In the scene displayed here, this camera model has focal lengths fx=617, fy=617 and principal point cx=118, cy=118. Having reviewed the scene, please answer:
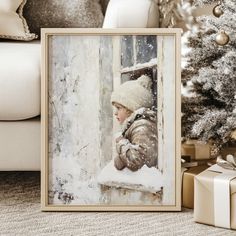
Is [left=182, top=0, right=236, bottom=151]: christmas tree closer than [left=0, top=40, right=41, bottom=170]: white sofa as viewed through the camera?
No

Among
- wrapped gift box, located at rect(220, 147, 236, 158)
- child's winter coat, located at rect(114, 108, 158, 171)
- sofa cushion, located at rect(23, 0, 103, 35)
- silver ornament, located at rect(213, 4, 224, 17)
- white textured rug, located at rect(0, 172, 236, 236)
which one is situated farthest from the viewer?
sofa cushion, located at rect(23, 0, 103, 35)

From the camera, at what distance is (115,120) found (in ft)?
5.09

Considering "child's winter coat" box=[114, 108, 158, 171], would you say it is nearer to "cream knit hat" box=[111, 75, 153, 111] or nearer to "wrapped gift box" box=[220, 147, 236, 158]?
"cream knit hat" box=[111, 75, 153, 111]

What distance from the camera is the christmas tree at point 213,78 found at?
5.33 feet

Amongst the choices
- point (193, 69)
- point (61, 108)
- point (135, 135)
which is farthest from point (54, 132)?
point (193, 69)

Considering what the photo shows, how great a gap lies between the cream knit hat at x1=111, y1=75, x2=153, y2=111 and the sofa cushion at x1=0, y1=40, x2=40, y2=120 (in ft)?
0.68

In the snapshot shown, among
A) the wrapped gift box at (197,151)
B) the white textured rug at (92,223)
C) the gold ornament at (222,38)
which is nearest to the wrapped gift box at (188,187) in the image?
the white textured rug at (92,223)

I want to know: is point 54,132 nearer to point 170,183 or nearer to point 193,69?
point 170,183

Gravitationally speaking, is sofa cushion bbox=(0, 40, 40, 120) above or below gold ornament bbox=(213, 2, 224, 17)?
below

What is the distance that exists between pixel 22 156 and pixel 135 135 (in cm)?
30

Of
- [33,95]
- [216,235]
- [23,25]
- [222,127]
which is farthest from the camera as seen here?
[23,25]

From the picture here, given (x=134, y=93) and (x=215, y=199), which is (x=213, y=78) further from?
(x=215, y=199)

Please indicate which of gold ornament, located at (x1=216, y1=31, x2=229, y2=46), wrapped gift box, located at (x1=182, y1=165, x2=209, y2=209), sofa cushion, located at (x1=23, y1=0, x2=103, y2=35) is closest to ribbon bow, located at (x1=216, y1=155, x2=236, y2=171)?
wrapped gift box, located at (x1=182, y1=165, x2=209, y2=209)

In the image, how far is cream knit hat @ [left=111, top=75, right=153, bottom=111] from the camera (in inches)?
60.6
